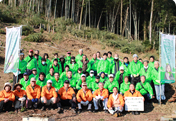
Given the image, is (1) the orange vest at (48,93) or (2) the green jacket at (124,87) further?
(2) the green jacket at (124,87)

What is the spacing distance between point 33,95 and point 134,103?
3621mm

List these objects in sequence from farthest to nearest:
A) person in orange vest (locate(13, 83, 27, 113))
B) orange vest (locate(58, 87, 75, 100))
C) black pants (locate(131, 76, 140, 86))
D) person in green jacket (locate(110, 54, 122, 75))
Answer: person in green jacket (locate(110, 54, 122, 75)) < black pants (locate(131, 76, 140, 86)) < orange vest (locate(58, 87, 75, 100)) < person in orange vest (locate(13, 83, 27, 113))

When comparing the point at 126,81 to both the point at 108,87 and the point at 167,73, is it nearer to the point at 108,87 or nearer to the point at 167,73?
the point at 108,87

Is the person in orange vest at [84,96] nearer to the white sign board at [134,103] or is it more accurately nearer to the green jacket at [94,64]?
the white sign board at [134,103]

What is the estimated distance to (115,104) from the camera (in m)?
5.84

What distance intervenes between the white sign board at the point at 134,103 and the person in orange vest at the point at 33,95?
3183 mm

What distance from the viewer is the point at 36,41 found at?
1515 centimetres

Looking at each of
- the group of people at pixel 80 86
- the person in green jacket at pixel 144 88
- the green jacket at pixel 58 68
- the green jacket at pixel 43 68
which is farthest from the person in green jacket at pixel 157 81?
the green jacket at pixel 43 68

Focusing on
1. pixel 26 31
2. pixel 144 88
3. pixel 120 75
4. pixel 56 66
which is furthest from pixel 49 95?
pixel 26 31

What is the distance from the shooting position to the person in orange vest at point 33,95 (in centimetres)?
570

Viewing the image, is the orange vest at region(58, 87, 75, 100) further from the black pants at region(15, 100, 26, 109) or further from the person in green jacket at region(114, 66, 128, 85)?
the person in green jacket at region(114, 66, 128, 85)

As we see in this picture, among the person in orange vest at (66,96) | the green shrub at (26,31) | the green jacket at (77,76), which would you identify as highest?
the green shrub at (26,31)

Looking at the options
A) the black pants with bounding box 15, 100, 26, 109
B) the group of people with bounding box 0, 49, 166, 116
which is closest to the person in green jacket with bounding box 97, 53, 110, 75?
the group of people with bounding box 0, 49, 166, 116

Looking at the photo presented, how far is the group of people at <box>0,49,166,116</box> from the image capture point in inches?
227
